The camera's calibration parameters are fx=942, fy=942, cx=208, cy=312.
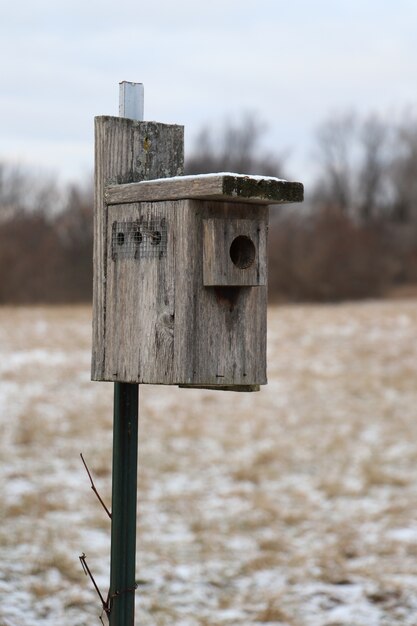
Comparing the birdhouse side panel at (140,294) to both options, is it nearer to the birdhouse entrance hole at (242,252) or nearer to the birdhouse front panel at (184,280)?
the birdhouse front panel at (184,280)

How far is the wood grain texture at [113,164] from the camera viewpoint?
3.03 m

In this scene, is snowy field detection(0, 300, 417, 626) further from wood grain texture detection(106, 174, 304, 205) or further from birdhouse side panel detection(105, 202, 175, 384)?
wood grain texture detection(106, 174, 304, 205)

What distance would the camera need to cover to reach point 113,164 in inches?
119

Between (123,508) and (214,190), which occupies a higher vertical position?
(214,190)

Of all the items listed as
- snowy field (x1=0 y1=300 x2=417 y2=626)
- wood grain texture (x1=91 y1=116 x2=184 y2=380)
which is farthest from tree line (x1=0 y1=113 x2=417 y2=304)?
wood grain texture (x1=91 y1=116 x2=184 y2=380)

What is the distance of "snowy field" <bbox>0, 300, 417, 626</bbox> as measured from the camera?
212 inches

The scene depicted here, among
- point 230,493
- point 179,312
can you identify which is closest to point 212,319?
point 179,312

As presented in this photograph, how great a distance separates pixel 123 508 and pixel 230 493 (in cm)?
501

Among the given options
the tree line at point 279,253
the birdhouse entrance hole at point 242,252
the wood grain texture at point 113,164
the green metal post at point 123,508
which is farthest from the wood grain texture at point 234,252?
the tree line at point 279,253

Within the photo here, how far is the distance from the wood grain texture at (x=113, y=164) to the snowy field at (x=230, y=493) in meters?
2.35

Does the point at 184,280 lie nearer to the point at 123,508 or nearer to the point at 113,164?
the point at 113,164

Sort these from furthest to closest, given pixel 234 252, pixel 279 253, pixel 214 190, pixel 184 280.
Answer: pixel 279 253 → pixel 234 252 → pixel 184 280 → pixel 214 190

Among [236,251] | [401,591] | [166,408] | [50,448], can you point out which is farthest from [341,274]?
[236,251]

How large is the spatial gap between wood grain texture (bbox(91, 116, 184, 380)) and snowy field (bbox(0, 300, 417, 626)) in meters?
2.35
